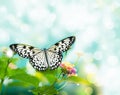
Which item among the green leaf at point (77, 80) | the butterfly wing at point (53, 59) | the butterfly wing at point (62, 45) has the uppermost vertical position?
the butterfly wing at point (62, 45)

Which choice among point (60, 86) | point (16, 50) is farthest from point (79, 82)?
point (16, 50)

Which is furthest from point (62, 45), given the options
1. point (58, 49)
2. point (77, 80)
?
point (77, 80)

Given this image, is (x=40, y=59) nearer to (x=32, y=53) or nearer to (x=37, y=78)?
(x=32, y=53)

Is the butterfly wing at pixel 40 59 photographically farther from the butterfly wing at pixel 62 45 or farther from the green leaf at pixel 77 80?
the green leaf at pixel 77 80

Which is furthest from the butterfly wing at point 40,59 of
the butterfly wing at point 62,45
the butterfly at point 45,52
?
the butterfly wing at point 62,45

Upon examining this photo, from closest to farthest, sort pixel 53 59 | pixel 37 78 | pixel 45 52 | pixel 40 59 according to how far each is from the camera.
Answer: pixel 37 78, pixel 53 59, pixel 40 59, pixel 45 52

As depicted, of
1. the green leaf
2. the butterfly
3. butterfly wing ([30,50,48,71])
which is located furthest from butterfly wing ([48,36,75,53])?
the green leaf

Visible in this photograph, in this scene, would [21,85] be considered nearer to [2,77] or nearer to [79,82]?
[2,77]

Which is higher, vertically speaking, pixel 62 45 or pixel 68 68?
pixel 62 45

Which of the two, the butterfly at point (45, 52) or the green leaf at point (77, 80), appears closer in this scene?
the green leaf at point (77, 80)
